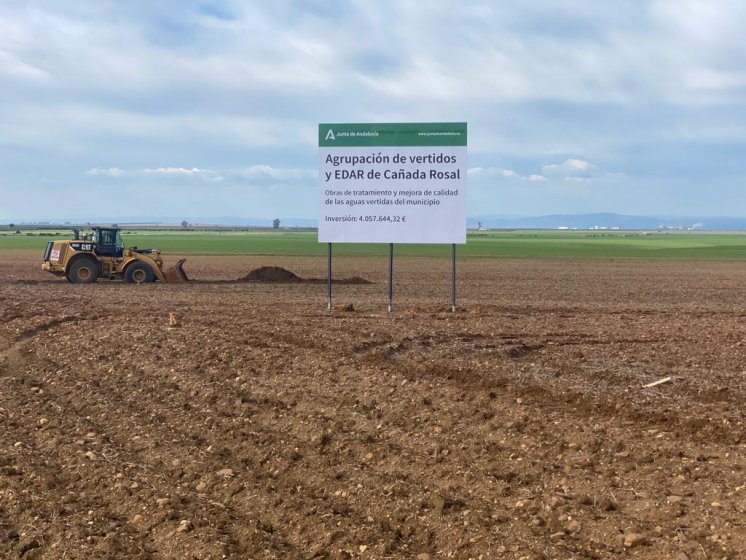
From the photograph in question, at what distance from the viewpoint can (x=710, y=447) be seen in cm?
712

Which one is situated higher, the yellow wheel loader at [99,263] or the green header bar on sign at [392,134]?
the green header bar on sign at [392,134]

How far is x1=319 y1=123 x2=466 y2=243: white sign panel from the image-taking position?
59.0 ft

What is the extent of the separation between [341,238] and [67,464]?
11.1 metres

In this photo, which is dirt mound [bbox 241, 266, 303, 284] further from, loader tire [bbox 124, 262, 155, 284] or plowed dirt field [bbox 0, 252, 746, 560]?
plowed dirt field [bbox 0, 252, 746, 560]

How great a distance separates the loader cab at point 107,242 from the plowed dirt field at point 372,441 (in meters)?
18.2

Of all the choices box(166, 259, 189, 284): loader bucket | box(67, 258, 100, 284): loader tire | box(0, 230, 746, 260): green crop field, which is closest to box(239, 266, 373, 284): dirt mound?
box(166, 259, 189, 284): loader bucket

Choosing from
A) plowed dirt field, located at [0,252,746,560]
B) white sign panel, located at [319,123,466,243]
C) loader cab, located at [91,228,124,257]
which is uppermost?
white sign panel, located at [319,123,466,243]

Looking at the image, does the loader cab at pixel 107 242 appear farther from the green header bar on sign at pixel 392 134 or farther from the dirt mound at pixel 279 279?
the green header bar on sign at pixel 392 134

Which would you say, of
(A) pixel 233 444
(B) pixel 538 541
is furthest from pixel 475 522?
(A) pixel 233 444

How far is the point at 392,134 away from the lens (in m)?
18.0

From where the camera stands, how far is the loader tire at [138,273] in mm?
32781

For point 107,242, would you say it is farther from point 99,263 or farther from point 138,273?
point 138,273

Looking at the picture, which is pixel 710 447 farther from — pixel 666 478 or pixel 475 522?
pixel 475 522

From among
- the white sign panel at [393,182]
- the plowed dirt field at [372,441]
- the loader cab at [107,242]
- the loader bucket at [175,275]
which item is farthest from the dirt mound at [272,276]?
the plowed dirt field at [372,441]
